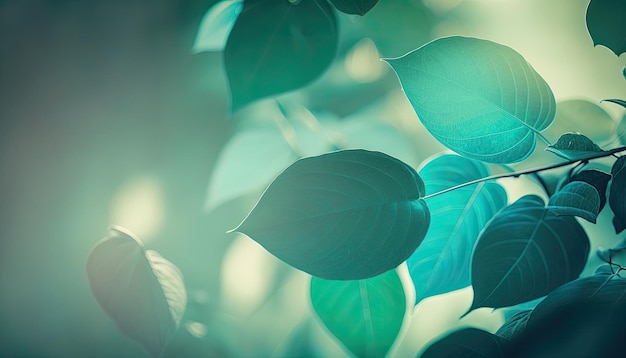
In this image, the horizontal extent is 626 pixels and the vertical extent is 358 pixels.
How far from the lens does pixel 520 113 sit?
0.77ft

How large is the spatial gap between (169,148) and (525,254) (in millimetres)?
206

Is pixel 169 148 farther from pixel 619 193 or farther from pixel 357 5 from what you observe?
pixel 619 193

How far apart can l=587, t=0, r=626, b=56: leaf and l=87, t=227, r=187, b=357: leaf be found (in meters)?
0.26

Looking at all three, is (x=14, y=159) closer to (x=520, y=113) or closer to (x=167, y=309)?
(x=167, y=309)

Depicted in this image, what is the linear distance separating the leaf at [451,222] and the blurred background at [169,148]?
0.03 metres

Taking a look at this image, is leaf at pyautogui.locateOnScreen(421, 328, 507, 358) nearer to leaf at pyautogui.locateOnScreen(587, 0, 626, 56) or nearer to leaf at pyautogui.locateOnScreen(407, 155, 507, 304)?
leaf at pyautogui.locateOnScreen(407, 155, 507, 304)

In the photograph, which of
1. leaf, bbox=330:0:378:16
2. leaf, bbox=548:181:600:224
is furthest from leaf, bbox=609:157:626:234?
leaf, bbox=330:0:378:16

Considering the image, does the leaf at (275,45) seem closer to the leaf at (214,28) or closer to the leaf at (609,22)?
the leaf at (214,28)

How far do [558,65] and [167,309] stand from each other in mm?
254

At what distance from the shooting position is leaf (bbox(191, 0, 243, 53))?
0.29 m

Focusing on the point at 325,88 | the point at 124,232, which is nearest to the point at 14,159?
the point at 124,232

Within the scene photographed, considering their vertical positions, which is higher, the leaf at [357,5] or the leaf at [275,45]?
the leaf at [357,5]

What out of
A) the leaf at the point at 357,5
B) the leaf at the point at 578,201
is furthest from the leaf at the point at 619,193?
the leaf at the point at 357,5

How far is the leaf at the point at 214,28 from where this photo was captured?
29cm
